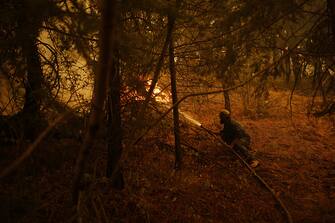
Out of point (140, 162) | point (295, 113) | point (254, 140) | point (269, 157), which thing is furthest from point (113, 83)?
point (295, 113)

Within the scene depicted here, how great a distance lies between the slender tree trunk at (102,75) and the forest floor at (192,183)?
1.43ft

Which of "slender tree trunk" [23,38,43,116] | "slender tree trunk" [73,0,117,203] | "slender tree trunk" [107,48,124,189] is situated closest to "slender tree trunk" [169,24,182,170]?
"slender tree trunk" [107,48,124,189]

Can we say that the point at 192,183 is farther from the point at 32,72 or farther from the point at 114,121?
the point at 32,72

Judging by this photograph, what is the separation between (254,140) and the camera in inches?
525

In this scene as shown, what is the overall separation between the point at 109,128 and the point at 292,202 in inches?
190

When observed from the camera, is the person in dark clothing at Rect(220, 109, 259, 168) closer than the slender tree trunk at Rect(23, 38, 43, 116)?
No

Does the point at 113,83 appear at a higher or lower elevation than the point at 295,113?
higher

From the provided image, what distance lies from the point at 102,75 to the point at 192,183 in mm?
6505

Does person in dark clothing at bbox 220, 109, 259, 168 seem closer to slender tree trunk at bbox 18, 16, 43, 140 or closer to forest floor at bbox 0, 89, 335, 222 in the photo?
forest floor at bbox 0, 89, 335, 222

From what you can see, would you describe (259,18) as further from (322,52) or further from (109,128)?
(109,128)

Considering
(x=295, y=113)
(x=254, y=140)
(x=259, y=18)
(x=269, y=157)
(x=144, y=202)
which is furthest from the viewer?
(x=295, y=113)

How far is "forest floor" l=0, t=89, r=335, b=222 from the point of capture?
562cm

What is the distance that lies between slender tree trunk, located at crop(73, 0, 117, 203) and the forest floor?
1.43 ft

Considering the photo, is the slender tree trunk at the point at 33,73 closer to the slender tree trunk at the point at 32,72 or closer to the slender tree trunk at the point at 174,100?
the slender tree trunk at the point at 32,72
